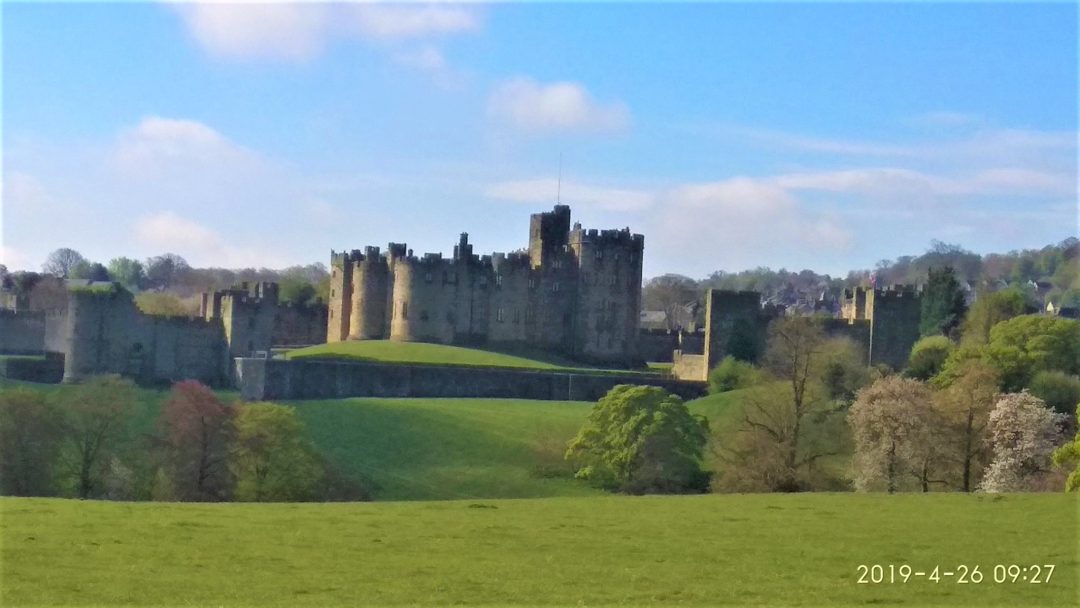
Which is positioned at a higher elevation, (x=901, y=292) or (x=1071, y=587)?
(x=901, y=292)

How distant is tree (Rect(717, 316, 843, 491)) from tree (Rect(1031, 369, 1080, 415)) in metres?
6.92

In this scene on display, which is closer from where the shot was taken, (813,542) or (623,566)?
(623,566)

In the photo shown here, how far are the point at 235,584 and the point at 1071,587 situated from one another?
9836 mm

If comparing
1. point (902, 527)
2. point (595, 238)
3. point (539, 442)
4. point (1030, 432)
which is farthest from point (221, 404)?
point (595, 238)

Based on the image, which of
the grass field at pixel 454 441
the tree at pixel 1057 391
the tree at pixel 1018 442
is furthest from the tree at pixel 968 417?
the grass field at pixel 454 441

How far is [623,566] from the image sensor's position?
20766 mm

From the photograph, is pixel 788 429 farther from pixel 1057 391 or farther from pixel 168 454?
pixel 168 454

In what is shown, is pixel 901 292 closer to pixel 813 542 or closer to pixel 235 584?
pixel 813 542

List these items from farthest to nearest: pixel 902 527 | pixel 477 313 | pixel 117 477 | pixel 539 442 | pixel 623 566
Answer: pixel 477 313 → pixel 539 442 → pixel 117 477 → pixel 902 527 → pixel 623 566

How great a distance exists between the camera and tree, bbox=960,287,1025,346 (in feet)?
249

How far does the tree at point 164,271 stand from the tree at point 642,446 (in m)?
132

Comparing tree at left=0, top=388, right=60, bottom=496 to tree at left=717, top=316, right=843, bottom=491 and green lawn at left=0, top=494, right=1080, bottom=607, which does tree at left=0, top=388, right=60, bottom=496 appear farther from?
tree at left=717, top=316, right=843, bottom=491

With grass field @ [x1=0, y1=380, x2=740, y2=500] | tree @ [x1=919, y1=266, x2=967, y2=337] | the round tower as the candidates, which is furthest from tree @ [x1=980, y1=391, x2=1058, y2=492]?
the round tower

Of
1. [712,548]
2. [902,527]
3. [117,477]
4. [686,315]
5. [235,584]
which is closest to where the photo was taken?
[235,584]
